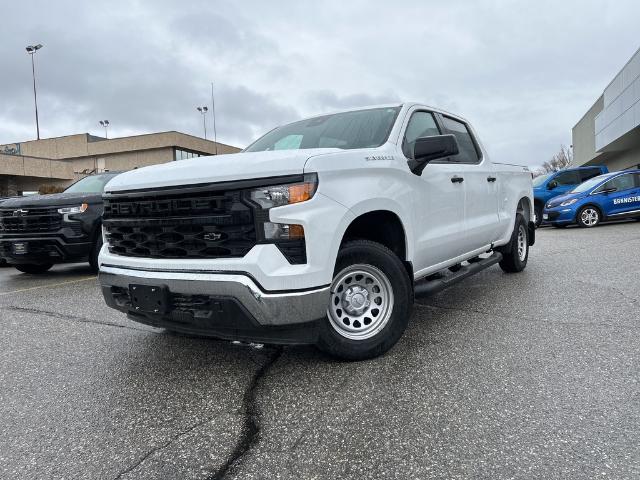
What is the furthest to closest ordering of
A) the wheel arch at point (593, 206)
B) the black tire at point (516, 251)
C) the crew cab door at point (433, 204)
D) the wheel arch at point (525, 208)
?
the wheel arch at point (593, 206) → the wheel arch at point (525, 208) → the black tire at point (516, 251) → the crew cab door at point (433, 204)

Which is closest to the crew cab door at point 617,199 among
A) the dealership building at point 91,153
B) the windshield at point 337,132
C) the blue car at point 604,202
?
the blue car at point 604,202

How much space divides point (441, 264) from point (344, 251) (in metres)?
1.50

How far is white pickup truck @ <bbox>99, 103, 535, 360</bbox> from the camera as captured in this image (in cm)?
281

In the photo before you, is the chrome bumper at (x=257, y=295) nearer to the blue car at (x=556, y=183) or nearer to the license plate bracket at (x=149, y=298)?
the license plate bracket at (x=149, y=298)

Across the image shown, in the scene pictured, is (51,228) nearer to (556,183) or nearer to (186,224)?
(186,224)

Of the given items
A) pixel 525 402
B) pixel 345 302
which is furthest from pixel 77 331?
pixel 525 402

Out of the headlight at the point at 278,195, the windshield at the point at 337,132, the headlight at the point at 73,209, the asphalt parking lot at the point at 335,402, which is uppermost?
the windshield at the point at 337,132

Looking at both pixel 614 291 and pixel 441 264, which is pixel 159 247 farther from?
pixel 614 291

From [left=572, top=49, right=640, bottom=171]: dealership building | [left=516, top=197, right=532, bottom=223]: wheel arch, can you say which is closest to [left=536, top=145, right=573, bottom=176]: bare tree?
[left=572, top=49, right=640, bottom=171]: dealership building

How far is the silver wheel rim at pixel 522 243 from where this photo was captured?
6.58m

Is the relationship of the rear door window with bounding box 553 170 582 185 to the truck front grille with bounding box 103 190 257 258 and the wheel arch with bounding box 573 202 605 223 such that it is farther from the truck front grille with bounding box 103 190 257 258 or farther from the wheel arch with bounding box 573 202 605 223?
the truck front grille with bounding box 103 190 257 258

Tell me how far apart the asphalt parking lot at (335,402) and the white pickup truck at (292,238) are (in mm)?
366

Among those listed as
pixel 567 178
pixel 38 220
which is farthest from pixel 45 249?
pixel 567 178

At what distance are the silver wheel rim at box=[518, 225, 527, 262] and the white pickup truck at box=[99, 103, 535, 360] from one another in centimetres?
281
